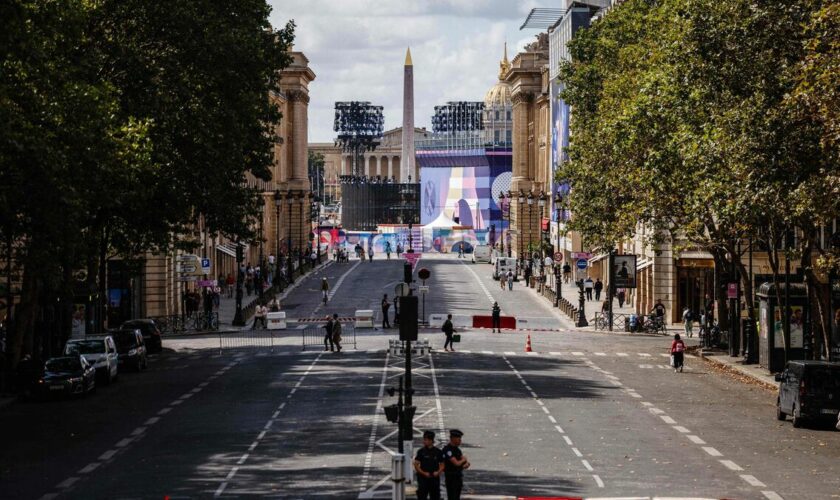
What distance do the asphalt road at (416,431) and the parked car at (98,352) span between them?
94 cm

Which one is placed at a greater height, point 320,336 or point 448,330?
point 448,330

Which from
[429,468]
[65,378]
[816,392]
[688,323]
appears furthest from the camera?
[688,323]

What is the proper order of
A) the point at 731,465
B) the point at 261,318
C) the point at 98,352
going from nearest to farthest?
the point at 731,465 < the point at 98,352 < the point at 261,318

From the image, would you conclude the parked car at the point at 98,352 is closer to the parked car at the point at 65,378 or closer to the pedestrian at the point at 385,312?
the parked car at the point at 65,378

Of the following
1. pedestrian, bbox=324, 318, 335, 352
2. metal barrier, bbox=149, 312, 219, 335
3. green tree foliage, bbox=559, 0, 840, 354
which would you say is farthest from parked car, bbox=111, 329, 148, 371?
metal barrier, bbox=149, 312, 219, 335

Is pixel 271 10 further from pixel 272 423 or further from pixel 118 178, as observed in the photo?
pixel 272 423

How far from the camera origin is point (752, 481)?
30156mm

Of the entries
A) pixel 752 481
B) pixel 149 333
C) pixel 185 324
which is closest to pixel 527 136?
pixel 185 324

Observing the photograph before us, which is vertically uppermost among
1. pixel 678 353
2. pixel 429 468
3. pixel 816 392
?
pixel 678 353

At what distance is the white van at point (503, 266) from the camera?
123 metres

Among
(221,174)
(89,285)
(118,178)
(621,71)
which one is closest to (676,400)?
(118,178)

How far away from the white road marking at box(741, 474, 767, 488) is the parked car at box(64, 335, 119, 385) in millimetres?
26200

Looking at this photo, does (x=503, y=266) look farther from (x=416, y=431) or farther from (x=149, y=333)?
(x=416, y=431)

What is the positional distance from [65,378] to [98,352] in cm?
533
